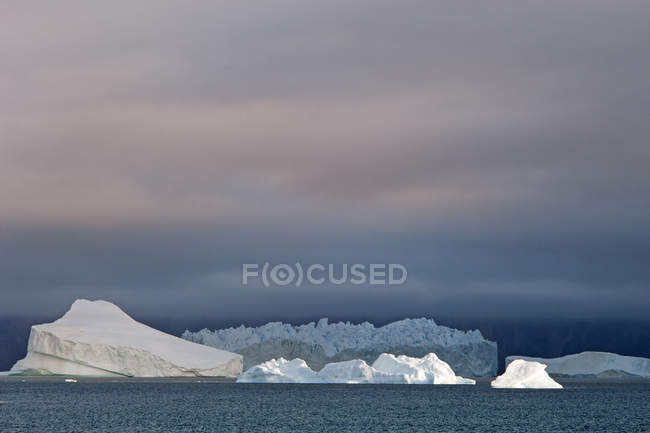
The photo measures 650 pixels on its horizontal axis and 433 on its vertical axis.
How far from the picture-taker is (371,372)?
126 meters

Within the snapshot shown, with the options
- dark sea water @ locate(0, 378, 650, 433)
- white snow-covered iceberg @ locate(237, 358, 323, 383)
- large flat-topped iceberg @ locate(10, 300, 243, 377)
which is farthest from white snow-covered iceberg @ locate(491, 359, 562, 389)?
large flat-topped iceberg @ locate(10, 300, 243, 377)

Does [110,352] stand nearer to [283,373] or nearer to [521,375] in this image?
[283,373]

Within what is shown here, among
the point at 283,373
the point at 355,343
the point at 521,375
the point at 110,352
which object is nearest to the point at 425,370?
the point at 521,375

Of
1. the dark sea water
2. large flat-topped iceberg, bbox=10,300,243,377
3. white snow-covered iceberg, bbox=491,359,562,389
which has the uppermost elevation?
large flat-topped iceberg, bbox=10,300,243,377

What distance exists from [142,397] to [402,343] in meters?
85.0

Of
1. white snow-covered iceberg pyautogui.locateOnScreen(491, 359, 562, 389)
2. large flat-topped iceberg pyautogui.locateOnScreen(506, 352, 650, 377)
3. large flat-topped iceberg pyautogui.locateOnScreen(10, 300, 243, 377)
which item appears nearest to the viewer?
white snow-covered iceberg pyautogui.locateOnScreen(491, 359, 562, 389)

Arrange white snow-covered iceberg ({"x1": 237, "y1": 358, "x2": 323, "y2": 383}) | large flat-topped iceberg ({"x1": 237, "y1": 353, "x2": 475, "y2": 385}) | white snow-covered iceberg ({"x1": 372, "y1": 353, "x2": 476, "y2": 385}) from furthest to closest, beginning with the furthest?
white snow-covered iceberg ({"x1": 237, "y1": 358, "x2": 323, "y2": 383}), large flat-topped iceberg ({"x1": 237, "y1": 353, "x2": 475, "y2": 385}), white snow-covered iceberg ({"x1": 372, "y1": 353, "x2": 476, "y2": 385})

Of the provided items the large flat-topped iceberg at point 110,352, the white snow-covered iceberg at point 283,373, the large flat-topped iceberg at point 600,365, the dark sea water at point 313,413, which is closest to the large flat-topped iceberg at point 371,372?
the white snow-covered iceberg at point 283,373

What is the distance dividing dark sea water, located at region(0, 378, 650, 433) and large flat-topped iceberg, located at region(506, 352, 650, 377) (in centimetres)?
6263

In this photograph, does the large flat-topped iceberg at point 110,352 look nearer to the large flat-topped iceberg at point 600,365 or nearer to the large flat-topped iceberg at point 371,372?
the large flat-topped iceberg at point 371,372

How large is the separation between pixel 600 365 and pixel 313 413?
367ft

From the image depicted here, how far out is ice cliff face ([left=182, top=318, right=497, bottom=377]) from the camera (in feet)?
591

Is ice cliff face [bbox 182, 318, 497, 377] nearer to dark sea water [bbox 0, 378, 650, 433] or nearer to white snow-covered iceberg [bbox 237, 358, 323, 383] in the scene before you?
white snow-covered iceberg [bbox 237, 358, 323, 383]

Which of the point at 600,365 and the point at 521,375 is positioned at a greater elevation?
the point at 600,365
